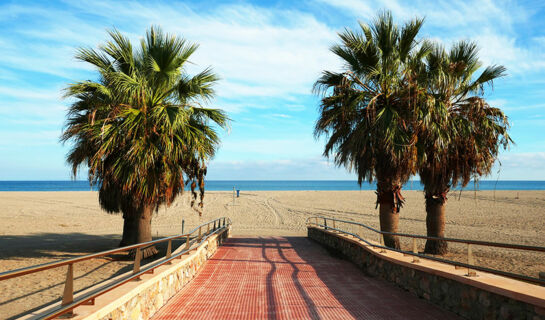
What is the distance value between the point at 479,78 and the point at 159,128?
11.6 metres

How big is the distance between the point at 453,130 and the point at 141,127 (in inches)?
401

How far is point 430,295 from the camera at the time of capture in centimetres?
692

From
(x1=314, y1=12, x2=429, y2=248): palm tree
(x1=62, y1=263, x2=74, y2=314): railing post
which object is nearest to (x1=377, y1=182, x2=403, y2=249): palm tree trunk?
(x1=314, y1=12, x2=429, y2=248): palm tree

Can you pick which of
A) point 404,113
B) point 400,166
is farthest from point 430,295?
point 404,113

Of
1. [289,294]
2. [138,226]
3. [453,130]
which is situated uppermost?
[453,130]

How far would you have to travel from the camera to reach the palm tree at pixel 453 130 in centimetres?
1261

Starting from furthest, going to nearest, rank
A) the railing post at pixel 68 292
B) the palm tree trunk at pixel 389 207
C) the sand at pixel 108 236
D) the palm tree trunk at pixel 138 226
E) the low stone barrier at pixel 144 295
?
the palm tree trunk at pixel 138 226 < the palm tree trunk at pixel 389 207 < the sand at pixel 108 236 < the low stone barrier at pixel 144 295 < the railing post at pixel 68 292

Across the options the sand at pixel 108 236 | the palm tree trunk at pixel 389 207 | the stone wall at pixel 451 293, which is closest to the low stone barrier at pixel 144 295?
the sand at pixel 108 236

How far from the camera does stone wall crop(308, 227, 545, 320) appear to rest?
484 centimetres

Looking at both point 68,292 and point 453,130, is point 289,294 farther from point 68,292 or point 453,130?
point 453,130

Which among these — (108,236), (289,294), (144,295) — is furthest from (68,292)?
(108,236)

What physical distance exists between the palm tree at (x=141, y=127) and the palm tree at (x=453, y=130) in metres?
7.17

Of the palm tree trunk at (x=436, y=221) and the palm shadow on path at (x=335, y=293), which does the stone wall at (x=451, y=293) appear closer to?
the palm shadow on path at (x=335, y=293)

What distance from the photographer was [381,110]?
12523 mm
